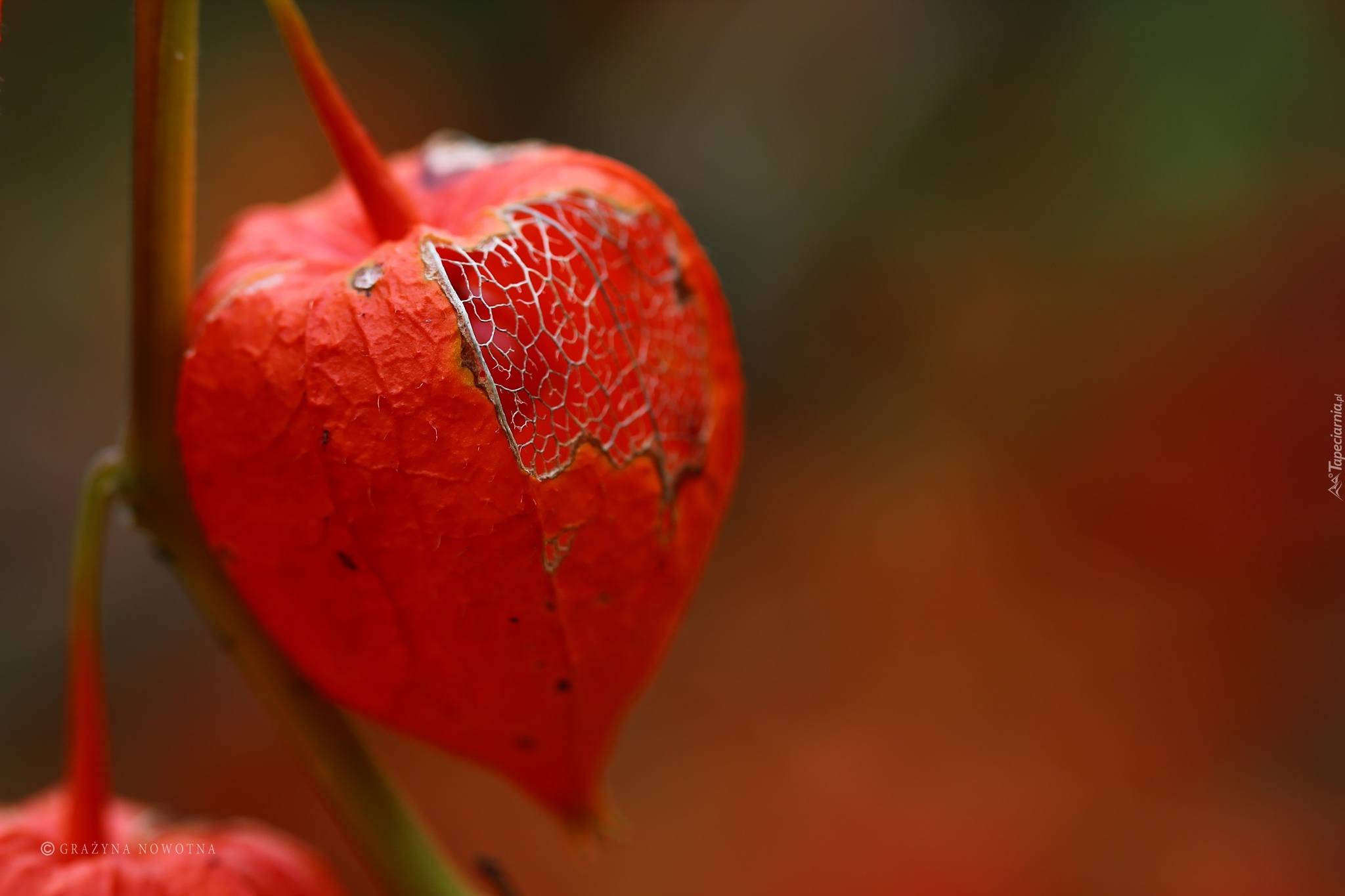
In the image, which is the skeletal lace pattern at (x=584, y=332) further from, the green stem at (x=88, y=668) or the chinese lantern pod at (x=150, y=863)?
the chinese lantern pod at (x=150, y=863)

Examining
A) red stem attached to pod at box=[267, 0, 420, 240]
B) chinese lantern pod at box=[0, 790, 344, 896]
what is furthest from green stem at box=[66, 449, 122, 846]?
red stem attached to pod at box=[267, 0, 420, 240]

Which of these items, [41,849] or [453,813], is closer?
[41,849]

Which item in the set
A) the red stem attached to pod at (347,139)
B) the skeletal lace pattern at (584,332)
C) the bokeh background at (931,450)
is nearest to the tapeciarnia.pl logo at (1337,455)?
the bokeh background at (931,450)

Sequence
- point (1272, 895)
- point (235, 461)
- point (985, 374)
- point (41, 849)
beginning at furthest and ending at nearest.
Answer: point (985, 374) → point (1272, 895) → point (41, 849) → point (235, 461)

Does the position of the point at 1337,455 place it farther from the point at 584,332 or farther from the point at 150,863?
the point at 150,863

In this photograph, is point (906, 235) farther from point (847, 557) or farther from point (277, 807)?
point (277, 807)

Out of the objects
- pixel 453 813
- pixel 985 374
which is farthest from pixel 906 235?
pixel 453 813

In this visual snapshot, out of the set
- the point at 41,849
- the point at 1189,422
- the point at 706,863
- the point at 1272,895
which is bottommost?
the point at 706,863

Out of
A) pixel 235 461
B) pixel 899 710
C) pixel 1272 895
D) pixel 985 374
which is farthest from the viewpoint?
pixel 985 374
